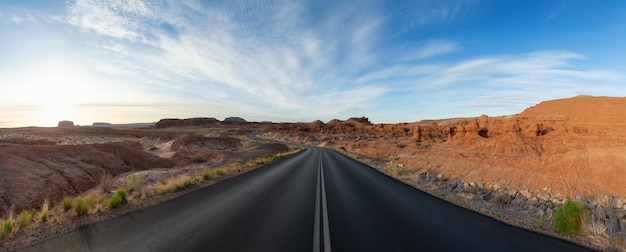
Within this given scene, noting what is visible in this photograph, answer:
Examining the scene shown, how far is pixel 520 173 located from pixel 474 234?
17.7 metres

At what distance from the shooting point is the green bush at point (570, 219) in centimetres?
752

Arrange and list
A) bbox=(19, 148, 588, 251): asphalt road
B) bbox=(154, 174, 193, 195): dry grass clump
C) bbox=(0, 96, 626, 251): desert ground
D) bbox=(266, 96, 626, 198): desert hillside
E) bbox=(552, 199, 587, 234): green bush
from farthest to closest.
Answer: bbox=(266, 96, 626, 198): desert hillside → bbox=(154, 174, 193, 195): dry grass clump → bbox=(0, 96, 626, 251): desert ground → bbox=(552, 199, 587, 234): green bush → bbox=(19, 148, 588, 251): asphalt road

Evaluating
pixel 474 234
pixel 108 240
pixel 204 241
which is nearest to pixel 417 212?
pixel 474 234

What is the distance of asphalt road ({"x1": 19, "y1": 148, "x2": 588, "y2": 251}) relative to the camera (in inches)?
229

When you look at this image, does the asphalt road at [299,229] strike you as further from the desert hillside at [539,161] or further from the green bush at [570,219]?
the desert hillside at [539,161]

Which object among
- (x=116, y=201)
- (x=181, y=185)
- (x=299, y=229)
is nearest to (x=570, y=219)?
(x=299, y=229)

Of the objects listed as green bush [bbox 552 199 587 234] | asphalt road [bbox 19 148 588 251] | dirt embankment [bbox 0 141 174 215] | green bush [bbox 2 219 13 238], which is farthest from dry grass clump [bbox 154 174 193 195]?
green bush [bbox 552 199 587 234]

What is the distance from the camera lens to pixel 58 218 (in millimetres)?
7910

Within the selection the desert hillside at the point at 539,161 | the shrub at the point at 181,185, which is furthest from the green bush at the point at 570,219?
the shrub at the point at 181,185

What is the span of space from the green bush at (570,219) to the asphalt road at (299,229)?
1.17 meters

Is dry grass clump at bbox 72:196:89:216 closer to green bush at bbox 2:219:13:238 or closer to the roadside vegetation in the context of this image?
the roadside vegetation

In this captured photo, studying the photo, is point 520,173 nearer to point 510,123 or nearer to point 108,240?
point 108,240

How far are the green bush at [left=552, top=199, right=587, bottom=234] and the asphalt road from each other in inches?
46.0

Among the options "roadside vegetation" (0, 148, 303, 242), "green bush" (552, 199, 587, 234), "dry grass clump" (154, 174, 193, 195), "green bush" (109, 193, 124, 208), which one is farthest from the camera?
"dry grass clump" (154, 174, 193, 195)
